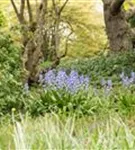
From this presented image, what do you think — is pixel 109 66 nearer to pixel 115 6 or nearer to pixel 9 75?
pixel 115 6

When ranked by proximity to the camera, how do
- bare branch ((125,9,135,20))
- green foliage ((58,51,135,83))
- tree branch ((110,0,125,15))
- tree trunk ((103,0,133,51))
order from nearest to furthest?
1. green foliage ((58,51,135,83))
2. tree branch ((110,0,125,15))
3. tree trunk ((103,0,133,51))
4. bare branch ((125,9,135,20))

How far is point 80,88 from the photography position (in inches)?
348

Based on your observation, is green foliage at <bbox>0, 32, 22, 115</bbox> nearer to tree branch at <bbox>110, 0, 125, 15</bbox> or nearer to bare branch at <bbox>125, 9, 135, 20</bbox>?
tree branch at <bbox>110, 0, 125, 15</bbox>

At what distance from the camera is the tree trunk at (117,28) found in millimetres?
16359

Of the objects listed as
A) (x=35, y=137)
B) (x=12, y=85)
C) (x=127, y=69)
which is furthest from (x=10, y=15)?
(x=35, y=137)

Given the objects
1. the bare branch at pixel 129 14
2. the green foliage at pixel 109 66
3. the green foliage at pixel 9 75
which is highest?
the bare branch at pixel 129 14

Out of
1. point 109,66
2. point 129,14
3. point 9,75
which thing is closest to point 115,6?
point 129,14

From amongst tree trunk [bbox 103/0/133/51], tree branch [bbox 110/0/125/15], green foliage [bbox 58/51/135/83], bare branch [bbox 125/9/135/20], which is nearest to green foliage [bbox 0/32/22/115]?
green foliage [bbox 58/51/135/83]

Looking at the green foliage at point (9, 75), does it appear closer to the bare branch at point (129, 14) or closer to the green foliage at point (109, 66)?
the green foliage at point (109, 66)

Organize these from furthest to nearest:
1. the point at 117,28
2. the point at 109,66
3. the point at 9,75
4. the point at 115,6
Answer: the point at 117,28
the point at 115,6
the point at 109,66
the point at 9,75

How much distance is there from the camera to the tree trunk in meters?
16.4

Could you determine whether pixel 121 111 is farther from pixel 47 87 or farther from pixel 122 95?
pixel 47 87

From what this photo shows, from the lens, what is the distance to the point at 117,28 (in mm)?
16734

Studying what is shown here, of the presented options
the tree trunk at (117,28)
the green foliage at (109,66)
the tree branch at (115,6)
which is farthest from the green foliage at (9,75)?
the tree trunk at (117,28)
